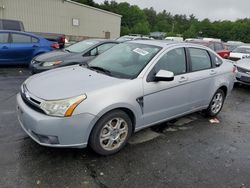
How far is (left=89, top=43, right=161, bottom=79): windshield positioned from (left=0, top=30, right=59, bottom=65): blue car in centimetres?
519

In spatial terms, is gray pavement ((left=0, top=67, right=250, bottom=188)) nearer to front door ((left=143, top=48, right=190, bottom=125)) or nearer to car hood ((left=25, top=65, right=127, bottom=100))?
front door ((left=143, top=48, right=190, bottom=125))

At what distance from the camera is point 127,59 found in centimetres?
396

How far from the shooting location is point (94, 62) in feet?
13.8

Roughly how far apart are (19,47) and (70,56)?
8.45ft

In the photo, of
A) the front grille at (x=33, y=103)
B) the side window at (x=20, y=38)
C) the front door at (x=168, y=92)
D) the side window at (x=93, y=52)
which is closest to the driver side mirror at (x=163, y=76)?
the front door at (x=168, y=92)

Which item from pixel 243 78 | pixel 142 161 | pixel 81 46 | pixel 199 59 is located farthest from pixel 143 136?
pixel 243 78

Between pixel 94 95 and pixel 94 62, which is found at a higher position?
pixel 94 62

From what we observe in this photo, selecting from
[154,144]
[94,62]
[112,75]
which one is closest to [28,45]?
[94,62]

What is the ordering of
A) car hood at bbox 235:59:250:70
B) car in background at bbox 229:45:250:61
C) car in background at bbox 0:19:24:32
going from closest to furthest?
1. car hood at bbox 235:59:250:70
2. car in background at bbox 0:19:24:32
3. car in background at bbox 229:45:250:61

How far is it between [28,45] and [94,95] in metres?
6.63

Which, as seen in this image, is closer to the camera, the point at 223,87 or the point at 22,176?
the point at 22,176

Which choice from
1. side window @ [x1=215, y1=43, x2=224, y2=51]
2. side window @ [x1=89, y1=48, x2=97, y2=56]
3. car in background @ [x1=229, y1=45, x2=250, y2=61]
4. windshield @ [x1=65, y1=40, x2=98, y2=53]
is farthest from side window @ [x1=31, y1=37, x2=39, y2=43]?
car in background @ [x1=229, y1=45, x2=250, y2=61]

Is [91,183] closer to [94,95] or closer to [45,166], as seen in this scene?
[45,166]

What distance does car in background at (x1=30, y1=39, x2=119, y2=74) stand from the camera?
664cm
